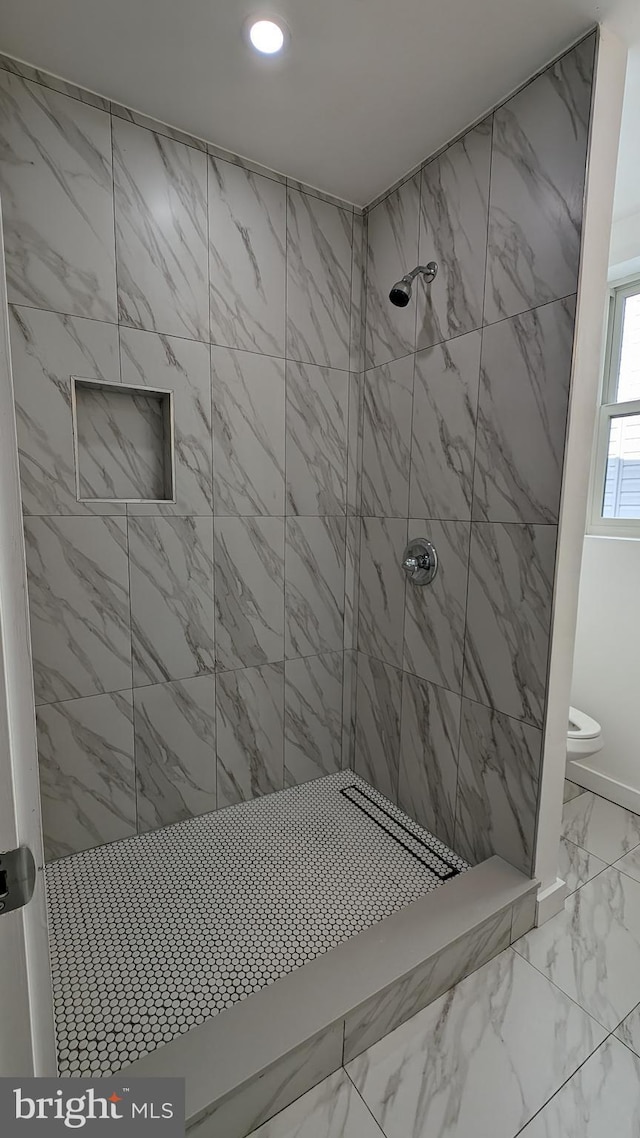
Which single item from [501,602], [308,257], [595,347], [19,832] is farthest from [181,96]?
[19,832]

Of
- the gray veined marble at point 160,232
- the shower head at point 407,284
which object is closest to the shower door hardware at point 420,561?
the shower head at point 407,284

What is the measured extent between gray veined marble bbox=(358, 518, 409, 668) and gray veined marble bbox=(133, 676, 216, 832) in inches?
27.0

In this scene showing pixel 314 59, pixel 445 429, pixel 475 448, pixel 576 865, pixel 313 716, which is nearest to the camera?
pixel 314 59

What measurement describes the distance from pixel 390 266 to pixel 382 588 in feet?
4.07

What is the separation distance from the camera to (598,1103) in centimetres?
110

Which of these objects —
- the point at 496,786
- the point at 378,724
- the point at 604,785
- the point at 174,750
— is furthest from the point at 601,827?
the point at 174,750

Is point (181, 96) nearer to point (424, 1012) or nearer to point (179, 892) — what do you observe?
point (179, 892)

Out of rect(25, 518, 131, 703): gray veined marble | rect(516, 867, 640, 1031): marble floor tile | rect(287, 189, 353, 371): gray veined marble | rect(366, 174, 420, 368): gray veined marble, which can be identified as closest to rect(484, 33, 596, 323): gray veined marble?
rect(366, 174, 420, 368): gray veined marble

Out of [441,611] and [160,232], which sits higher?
[160,232]

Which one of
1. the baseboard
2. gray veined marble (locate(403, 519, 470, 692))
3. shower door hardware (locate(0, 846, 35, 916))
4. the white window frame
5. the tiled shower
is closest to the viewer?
shower door hardware (locate(0, 846, 35, 916))

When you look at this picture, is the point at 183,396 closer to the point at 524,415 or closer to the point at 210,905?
the point at 524,415

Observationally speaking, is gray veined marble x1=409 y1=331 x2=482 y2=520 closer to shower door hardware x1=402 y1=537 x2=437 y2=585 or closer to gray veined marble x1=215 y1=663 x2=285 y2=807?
shower door hardware x1=402 y1=537 x2=437 y2=585

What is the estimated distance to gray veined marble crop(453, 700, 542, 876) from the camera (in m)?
1.51

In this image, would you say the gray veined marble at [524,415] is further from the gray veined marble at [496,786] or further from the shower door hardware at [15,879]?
the shower door hardware at [15,879]
